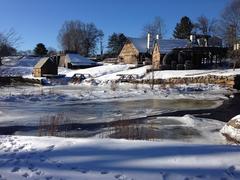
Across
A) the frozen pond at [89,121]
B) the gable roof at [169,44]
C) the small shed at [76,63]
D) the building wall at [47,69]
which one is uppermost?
the gable roof at [169,44]

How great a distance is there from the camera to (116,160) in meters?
6.80

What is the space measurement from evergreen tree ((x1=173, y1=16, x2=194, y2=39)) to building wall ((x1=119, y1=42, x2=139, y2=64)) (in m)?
23.8

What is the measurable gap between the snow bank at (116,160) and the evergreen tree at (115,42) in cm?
11290

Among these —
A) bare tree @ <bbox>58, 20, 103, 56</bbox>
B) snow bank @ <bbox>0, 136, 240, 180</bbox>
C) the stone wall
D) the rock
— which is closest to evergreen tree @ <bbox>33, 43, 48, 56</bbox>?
bare tree @ <bbox>58, 20, 103, 56</bbox>

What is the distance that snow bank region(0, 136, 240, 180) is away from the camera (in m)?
6.21

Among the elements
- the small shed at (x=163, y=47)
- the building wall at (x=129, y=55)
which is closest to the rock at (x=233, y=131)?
the small shed at (x=163, y=47)

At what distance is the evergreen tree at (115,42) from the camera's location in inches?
4780

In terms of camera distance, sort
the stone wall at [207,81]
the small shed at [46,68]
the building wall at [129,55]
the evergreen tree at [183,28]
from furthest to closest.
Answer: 1. the evergreen tree at [183,28]
2. the building wall at [129,55]
3. the small shed at [46,68]
4. the stone wall at [207,81]

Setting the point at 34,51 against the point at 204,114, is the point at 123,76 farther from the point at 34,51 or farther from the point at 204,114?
the point at 34,51

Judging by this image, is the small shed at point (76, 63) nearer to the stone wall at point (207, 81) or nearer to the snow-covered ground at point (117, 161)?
the stone wall at point (207, 81)

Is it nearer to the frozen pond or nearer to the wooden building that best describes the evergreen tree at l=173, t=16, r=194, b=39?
the wooden building

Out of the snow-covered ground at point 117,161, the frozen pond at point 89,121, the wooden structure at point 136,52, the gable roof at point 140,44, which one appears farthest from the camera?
the gable roof at point 140,44

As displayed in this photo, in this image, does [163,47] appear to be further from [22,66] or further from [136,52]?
[22,66]

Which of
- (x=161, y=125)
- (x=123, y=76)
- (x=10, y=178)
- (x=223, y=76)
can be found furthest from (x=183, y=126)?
(x=123, y=76)
